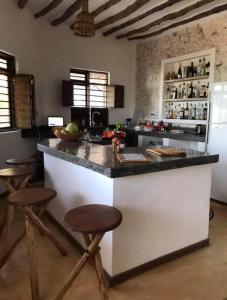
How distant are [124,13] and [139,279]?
4021mm

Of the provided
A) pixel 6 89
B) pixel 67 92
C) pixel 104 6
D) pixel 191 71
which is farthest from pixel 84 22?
pixel 191 71

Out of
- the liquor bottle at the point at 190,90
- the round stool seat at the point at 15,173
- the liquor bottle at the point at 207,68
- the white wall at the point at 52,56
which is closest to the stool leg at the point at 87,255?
the round stool seat at the point at 15,173

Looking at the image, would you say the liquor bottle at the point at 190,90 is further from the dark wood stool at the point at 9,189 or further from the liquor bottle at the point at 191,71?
the dark wood stool at the point at 9,189

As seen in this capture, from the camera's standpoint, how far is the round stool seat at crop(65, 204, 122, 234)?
1.47m

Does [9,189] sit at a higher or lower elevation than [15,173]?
lower

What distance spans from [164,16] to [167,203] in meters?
3.53

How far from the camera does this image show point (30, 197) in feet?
6.43

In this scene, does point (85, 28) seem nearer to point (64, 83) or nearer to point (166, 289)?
point (64, 83)

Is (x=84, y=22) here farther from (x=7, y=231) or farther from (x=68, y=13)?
(x=7, y=231)

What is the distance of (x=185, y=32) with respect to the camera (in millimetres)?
4684

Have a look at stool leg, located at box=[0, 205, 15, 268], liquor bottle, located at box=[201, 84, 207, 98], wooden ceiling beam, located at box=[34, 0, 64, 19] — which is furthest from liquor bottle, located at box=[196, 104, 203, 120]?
stool leg, located at box=[0, 205, 15, 268]

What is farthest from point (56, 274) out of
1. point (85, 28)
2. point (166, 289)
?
point (85, 28)

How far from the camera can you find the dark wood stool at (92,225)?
147cm

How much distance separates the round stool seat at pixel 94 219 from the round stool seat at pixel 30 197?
1.27 ft
